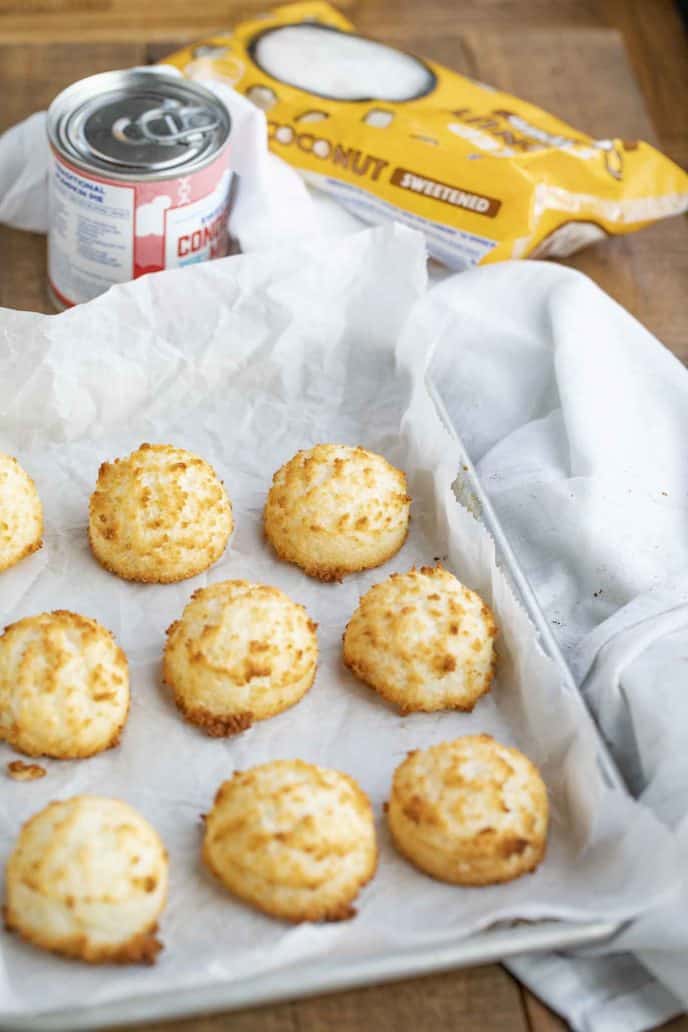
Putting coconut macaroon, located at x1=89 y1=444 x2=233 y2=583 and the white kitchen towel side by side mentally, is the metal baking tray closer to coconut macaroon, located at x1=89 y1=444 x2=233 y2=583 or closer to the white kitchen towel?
the white kitchen towel

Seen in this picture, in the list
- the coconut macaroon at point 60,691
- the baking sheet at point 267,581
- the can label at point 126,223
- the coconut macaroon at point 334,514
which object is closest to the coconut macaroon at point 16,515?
the baking sheet at point 267,581

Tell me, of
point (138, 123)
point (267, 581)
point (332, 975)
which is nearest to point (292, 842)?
point (332, 975)

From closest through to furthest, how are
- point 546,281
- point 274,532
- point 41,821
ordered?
point 41,821 < point 274,532 < point 546,281

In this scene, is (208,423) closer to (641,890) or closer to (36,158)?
(36,158)

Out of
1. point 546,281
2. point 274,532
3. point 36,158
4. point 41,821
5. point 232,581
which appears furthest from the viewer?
point 36,158

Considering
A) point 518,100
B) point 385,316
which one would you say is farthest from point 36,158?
point 518,100

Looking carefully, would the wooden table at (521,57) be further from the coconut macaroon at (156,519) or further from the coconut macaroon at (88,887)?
the coconut macaroon at (88,887)

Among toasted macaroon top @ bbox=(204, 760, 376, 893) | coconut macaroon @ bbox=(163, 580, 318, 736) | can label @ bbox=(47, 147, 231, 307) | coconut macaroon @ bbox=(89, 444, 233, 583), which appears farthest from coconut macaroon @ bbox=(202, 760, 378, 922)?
can label @ bbox=(47, 147, 231, 307)
